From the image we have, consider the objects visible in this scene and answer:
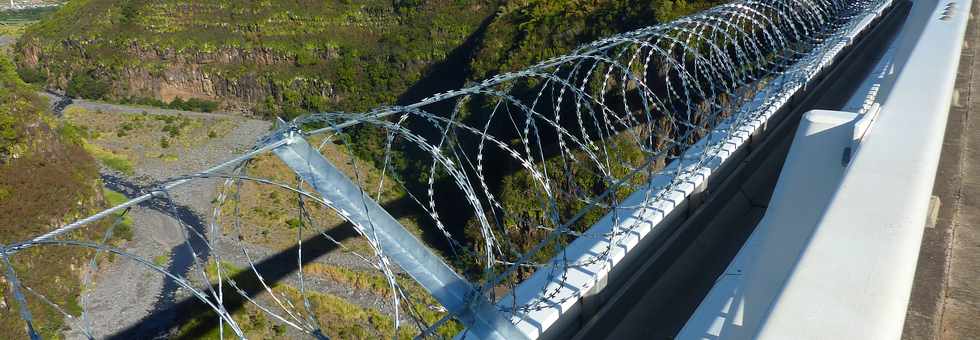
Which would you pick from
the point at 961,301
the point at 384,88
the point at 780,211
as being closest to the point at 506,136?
the point at 384,88

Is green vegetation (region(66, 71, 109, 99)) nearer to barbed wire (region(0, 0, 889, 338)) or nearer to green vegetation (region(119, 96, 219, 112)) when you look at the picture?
green vegetation (region(119, 96, 219, 112))

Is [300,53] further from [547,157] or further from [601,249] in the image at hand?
[601,249]

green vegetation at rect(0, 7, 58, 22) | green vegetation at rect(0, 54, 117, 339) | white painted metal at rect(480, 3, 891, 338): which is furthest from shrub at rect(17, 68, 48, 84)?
white painted metal at rect(480, 3, 891, 338)

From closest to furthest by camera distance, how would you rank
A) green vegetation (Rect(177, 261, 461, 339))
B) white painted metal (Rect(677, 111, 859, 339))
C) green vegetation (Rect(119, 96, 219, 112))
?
white painted metal (Rect(677, 111, 859, 339))
green vegetation (Rect(177, 261, 461, 339))
green vegetation (Rect(119, 96, 219, 112))

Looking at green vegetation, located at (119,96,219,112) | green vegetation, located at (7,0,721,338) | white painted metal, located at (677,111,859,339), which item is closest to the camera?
white painted metal, located at (677,111,859,339)

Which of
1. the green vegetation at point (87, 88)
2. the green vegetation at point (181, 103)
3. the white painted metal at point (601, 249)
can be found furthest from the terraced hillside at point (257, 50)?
the white painted metal at point (601, 249)

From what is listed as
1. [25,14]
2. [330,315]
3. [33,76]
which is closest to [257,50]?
[33,76]

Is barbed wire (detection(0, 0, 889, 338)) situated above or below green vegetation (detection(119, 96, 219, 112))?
above
